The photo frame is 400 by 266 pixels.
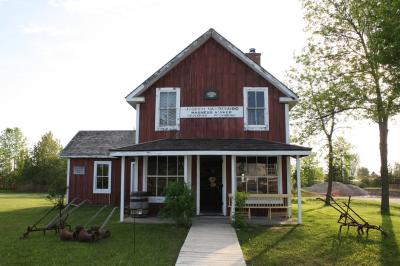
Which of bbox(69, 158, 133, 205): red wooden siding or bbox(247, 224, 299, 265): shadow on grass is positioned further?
bbox(69, 158, 133, 205): red wooden siding

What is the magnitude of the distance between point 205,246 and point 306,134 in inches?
608

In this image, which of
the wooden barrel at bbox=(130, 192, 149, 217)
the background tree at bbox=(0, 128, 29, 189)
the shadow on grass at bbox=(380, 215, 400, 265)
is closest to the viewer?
the shadow on grass at bbox=(380, 215, 400, 265)

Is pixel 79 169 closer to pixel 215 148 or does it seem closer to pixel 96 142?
pixel 96 142

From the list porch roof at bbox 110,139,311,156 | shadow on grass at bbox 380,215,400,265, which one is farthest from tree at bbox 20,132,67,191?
shadow on grass at bbox 380,215,400,265

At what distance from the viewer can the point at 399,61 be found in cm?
853

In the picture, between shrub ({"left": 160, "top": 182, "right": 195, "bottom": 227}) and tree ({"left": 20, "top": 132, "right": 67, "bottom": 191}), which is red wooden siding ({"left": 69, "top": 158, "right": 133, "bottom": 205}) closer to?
shrub ({"left": 160, "top": 182, "right": 195, "bottom": 227})

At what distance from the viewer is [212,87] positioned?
49.1 feet

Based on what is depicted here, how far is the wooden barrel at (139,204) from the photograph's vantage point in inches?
536

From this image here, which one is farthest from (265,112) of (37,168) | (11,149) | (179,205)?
(11,149)

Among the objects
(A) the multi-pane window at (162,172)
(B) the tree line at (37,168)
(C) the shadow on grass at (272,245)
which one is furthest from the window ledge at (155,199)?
(B) the tree line at (37,168)

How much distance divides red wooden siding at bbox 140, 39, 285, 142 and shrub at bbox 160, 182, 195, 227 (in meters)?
3.61

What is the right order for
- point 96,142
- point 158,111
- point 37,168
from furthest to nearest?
1. point 37,168
2. point 96,142
3. point 158,111

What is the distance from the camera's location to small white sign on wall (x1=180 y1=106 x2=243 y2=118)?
1471 centimetres

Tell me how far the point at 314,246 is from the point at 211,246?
2.69 metres
